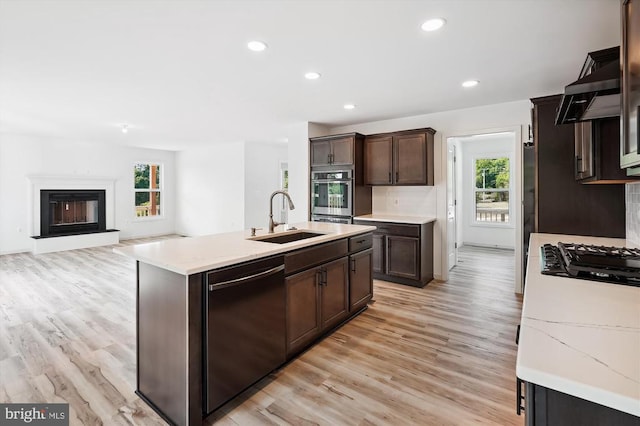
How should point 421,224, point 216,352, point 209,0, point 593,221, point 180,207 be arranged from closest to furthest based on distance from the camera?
point 216,352, point 209,0, point 593,221, point 421,224, point 180,207

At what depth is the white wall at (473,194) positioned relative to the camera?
7.17 meters

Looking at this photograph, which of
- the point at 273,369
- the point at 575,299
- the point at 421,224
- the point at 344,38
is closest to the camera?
the point at 575,299

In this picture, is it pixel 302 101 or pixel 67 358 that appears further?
pixel 302 101

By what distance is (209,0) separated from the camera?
1936 mm

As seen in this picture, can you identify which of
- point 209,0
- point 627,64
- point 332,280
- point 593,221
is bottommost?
point 332,280

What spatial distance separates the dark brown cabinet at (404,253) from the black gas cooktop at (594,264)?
2.29 metres

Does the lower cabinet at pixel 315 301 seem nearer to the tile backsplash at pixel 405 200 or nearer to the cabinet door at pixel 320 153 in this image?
the tile backsplash at pixel 405 200

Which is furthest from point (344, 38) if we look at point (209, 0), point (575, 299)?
point (575, 299)

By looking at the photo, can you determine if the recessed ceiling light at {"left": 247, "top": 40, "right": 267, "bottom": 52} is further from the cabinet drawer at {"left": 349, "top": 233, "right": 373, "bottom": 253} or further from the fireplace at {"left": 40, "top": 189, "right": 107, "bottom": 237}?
the fireplace at {"left": 40, "top": 189, "right": 107, "bottom": 237}

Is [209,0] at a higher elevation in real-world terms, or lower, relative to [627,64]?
higher

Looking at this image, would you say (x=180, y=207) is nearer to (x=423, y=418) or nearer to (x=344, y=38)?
(x=344, y=38)

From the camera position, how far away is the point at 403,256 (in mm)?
4402

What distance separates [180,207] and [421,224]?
7428mm

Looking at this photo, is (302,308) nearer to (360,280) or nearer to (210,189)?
(360,280)
